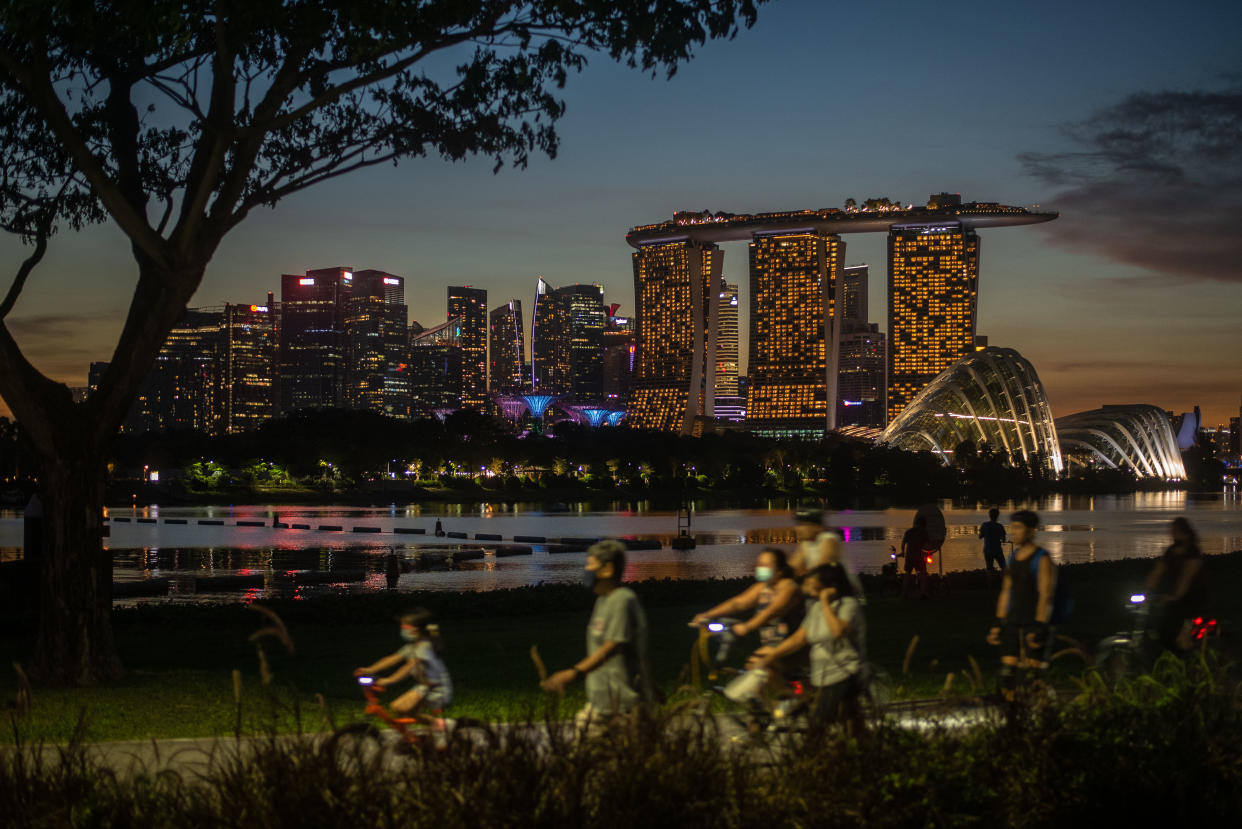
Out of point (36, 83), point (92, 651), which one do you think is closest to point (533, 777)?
point (92, 651)

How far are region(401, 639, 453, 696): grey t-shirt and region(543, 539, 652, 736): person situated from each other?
4.15ft

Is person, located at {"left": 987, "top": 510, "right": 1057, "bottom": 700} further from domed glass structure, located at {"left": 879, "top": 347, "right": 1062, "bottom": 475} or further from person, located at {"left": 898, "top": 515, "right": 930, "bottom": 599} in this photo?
domed glass structure, located at {"left": 879, "top": 347, "right": 1062, "bottom": 475}

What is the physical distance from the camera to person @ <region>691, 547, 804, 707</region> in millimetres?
9328

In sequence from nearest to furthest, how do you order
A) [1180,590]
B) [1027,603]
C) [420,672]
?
[420,672] < [1027,603] < [1180,590]

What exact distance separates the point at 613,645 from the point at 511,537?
171 feet

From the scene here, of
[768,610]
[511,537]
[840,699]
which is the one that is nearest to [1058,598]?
[768,610]

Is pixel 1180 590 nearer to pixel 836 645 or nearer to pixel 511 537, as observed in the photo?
pixel 836 645

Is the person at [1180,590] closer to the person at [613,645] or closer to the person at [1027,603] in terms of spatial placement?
the person at [1027,603]

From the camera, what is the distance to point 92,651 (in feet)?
45.7

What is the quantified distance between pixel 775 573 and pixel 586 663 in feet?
6.85

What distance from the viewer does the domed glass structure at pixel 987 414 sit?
170 m

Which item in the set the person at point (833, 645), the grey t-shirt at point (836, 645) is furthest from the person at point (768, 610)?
the grey t-shirt at point (836, 645)

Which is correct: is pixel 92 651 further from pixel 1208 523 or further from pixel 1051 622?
pixel 1208 523

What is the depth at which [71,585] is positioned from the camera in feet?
45.4
